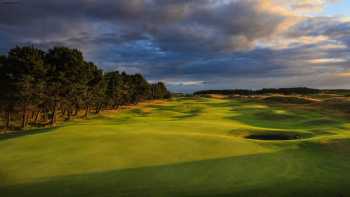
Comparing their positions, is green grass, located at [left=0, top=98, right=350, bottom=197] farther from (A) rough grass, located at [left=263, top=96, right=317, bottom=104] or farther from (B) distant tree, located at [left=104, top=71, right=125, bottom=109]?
(A) rough grass, located at [left=263, top=96, right=317, bottom=104]

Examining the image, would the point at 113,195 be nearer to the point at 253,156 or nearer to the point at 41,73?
the point at 253,156

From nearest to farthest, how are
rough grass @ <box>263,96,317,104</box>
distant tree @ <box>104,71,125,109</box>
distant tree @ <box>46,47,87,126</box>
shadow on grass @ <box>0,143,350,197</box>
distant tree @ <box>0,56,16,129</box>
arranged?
shadow on grass @ <box>0,143,350,197</box> → distant tree @ <box>0,56,16,129</box> → distant tree @ <box>46,47,87,126</box> → distant tree @ <box>104,71,125,109</box> → rough grass @ <box>263,96,317,104</box>

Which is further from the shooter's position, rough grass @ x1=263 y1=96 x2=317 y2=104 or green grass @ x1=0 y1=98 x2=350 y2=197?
rough grass @ x1=263 y1=96 x2=317 y2=104

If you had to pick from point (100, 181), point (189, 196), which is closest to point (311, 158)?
point (189, 196)

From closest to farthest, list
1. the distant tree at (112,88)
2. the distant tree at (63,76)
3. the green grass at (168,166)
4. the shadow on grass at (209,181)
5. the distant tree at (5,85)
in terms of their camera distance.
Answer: the shadow on grass at (209,181) → the green grass at (168,166) → the distant tree at (5,85) → the distant tree at (63,76) → the distant tree at (112,88)

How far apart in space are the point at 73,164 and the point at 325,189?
914cm

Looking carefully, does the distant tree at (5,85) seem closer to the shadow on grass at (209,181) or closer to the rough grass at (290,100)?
the shadow on grass at (209,181)

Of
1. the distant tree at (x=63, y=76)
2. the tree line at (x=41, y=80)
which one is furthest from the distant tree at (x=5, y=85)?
the distant tree at (x=63, y=76)

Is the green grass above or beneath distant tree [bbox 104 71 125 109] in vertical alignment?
beneath

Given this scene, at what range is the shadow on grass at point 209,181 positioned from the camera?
1097 centimetres

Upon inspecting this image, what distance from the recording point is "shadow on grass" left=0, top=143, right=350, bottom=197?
1097 centimetres

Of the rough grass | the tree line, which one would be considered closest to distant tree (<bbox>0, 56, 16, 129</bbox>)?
the tree line

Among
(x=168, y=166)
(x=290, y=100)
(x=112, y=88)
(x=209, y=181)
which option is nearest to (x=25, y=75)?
(x=112, y=88)

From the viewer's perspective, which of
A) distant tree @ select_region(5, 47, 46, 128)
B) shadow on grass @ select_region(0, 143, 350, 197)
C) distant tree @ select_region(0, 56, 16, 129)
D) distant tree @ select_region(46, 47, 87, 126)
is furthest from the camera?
distant tree @ select_region(46, 47, 87, 126)
